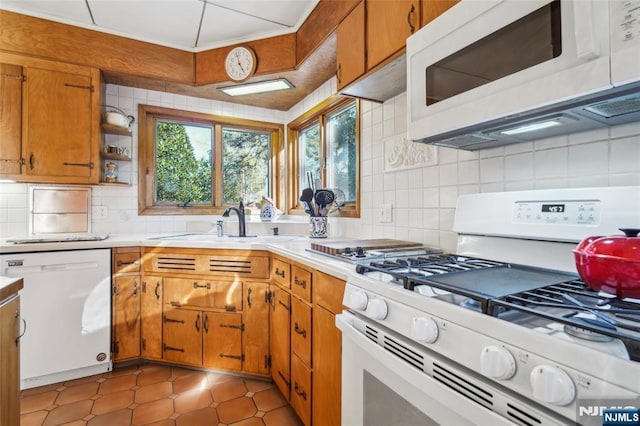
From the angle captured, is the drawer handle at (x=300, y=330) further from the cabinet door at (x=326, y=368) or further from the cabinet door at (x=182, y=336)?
the cabinet door at (x=182, y=336)

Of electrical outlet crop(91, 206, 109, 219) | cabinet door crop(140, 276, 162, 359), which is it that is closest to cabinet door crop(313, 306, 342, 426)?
cabinet door crop(140, 276, 162, 359)

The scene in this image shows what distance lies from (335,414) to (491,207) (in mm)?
1031

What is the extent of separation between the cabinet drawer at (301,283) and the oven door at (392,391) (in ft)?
1.48

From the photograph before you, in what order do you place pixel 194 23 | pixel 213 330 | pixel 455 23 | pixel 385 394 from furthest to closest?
Answer: pixel 194 23 → pixel 213 330 → pixel 455 23 → pixel 385 394

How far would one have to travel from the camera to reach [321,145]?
2.62 meters

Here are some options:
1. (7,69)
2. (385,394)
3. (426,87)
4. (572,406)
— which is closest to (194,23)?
(7,69)

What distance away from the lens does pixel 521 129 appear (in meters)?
0.99

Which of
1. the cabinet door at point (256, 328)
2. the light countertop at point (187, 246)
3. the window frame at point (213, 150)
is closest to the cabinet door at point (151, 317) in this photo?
the light countertop at point (187, 246)

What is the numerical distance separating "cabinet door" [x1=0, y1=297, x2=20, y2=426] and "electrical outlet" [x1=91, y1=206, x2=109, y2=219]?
163 centimetres

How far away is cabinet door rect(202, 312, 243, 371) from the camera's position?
6.72 ft

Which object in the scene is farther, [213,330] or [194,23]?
[194,23]

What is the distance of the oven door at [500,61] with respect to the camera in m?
0.67

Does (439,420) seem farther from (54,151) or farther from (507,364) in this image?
(54,151)

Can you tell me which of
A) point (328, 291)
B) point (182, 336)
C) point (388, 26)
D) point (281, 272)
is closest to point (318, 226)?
point (281, 272)
